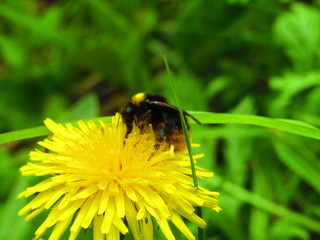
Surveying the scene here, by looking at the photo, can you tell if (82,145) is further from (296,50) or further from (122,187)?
(296,50)

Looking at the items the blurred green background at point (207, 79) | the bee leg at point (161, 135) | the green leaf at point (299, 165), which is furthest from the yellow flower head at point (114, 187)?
the green leaf at point (299, 165)

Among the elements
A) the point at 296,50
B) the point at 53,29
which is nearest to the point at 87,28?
the point at 53,29

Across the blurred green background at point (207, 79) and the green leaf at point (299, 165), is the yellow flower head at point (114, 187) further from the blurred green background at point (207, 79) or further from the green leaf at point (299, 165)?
the green leaf at point (299, 165)

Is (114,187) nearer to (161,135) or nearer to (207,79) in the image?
(161,135)

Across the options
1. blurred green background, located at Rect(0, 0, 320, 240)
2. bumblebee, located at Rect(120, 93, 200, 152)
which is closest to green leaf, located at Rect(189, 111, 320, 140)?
bumblebee, located at Rect(120, 93, 200, 152)

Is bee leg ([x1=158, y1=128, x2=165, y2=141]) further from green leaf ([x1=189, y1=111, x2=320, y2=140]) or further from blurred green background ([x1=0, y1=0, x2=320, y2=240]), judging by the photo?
blurred green background ([x1=0, y1=0, x2=320, y2=240])
